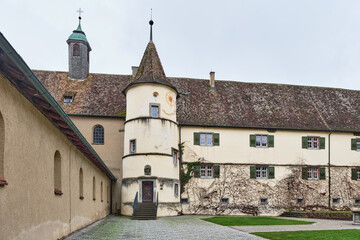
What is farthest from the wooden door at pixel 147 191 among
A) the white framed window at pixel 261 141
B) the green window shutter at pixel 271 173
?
the green window shutter at pixel 271 173

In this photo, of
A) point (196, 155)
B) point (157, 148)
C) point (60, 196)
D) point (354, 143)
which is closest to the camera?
point (60, 196)

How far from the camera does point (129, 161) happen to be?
26375 millimetres

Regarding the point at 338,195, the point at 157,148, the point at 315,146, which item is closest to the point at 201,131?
the point at 157,148

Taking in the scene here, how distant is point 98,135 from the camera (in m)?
29.4

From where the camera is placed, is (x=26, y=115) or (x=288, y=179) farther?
(x=288, y=179)

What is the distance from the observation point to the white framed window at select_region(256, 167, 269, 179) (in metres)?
30.0

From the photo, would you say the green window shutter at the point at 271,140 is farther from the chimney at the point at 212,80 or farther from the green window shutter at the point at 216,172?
the chimney at the point at 212,80

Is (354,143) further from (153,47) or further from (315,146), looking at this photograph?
(153,47)

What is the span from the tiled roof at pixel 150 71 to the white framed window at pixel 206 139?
475cm

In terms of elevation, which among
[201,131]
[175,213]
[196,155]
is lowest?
[175,213]

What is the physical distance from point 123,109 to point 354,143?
783 inches

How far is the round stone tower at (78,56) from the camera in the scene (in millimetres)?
32562

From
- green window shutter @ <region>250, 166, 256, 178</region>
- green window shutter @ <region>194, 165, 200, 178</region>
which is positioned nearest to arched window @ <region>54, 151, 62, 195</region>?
green window shutter @ <region>194, 165, 200, 178</region>

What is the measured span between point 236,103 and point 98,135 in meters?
12.1
